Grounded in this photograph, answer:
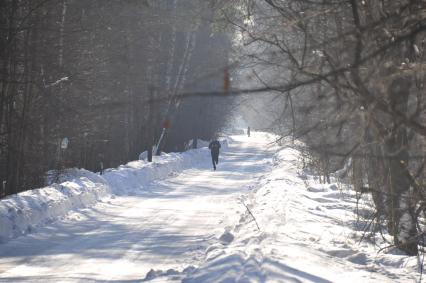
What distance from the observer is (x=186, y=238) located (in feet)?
41.6

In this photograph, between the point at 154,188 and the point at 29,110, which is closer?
the point at 29,110

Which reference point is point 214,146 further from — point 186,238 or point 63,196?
point 186,238

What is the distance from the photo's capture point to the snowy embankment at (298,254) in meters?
8.15

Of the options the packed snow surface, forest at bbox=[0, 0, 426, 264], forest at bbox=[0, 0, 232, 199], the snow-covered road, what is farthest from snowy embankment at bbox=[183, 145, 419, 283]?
forest at bbox=[0, 0, 232, 199]

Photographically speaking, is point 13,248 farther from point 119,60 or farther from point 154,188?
point 119,60

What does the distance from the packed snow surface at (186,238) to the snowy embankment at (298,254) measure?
2 cm

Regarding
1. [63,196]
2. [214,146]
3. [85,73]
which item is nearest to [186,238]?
[63,196]

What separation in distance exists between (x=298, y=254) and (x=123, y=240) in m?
4.02

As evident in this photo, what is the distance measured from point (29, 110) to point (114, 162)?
17.6 metres

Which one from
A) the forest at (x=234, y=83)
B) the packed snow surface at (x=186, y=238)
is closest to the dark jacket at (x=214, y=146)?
the forest at (x=234, y=83)

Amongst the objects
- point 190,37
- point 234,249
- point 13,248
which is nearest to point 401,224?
point 234,249

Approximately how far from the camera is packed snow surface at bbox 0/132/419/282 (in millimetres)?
8844

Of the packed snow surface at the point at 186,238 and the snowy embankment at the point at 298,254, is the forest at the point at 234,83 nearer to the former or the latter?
the snowy embankment at the point at 298,254

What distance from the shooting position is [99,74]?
28797 mm
